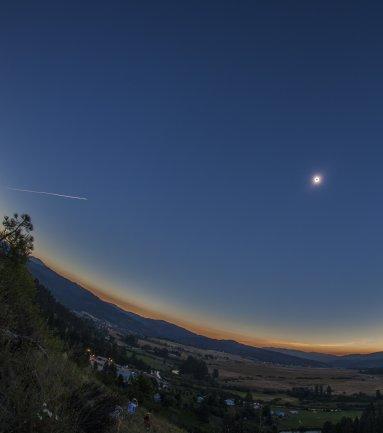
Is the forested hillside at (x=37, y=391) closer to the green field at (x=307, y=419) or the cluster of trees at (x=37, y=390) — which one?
the cluster of trees at (x=37, y=390)

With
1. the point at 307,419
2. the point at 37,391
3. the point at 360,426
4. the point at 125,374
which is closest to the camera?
the point at 37,391

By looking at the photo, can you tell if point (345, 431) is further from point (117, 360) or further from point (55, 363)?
point (55, 363)

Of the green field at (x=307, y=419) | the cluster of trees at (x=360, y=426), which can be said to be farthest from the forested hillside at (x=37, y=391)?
the green field at (x=307, y=419)

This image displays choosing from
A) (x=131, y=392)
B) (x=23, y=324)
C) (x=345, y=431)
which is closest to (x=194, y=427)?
(x=131, y=392)

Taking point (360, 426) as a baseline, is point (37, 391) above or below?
above

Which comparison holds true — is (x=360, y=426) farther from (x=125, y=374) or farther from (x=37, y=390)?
(x=37, y=390)

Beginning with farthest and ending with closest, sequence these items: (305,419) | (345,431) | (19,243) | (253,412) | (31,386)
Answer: (305,419) < (253,412) < (345,431) < (19,243) < (31,386)

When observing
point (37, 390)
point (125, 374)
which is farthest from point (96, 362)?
point (37, 390)

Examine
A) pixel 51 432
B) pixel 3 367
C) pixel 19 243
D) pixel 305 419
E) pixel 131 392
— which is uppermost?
pixel 19 243

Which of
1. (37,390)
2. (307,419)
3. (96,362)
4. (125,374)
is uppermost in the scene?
(37,390)

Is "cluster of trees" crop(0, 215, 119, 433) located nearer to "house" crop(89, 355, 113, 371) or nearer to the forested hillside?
the forested hillside

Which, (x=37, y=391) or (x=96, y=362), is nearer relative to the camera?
(x=37, y=391)
